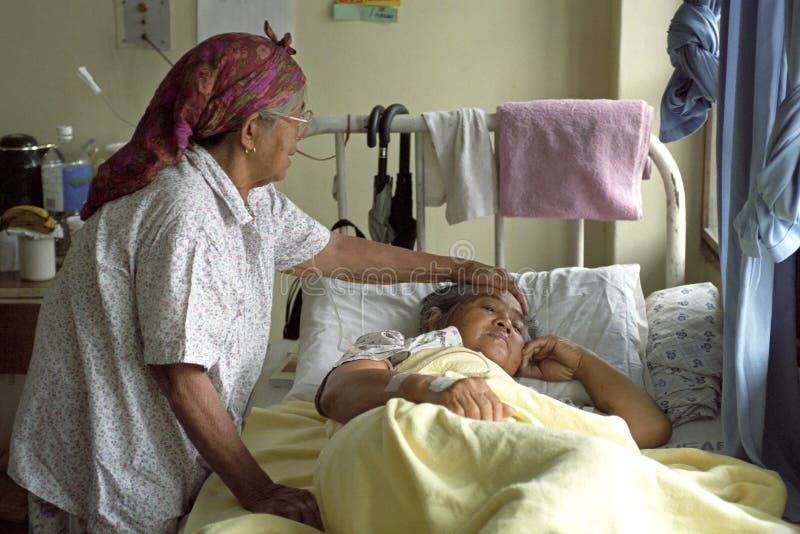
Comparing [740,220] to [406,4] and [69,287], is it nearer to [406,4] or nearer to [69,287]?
[69,287]

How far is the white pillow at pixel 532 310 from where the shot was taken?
2.40 meters

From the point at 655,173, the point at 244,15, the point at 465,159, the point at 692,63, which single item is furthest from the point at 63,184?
Result: the point at 692,63

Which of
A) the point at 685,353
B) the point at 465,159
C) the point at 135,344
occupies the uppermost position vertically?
the point at 465,159

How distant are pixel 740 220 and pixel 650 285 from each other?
1570 millimetres

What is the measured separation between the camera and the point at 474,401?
167cm

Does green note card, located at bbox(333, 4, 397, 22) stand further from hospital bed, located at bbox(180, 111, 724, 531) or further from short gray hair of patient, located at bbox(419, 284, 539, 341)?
short gray hair of patient, located at bbox(419, 284, 539, 341)

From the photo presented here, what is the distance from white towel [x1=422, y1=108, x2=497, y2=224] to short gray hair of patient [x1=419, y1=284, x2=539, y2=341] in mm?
222

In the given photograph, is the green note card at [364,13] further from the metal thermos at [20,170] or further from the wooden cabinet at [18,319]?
the wooden cabinet at [18,319]

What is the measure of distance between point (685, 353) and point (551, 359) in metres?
0.29

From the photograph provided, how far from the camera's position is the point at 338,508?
1.54 meters

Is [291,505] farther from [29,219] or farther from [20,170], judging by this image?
[20,170]

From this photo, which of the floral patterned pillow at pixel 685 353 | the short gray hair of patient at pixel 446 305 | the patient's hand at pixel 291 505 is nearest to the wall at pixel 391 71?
the floral patterned pillow at pixel 685 353

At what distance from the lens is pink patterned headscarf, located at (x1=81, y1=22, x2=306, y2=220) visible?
1786mm

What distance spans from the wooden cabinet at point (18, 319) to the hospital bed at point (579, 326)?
74 centimetres
